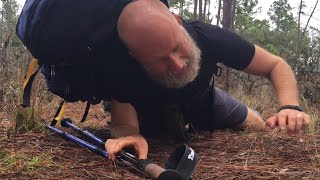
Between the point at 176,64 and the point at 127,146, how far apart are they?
45 centimetres

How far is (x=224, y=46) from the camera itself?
2.55 meters

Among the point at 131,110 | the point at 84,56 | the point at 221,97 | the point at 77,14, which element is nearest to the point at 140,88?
the point at 131,110

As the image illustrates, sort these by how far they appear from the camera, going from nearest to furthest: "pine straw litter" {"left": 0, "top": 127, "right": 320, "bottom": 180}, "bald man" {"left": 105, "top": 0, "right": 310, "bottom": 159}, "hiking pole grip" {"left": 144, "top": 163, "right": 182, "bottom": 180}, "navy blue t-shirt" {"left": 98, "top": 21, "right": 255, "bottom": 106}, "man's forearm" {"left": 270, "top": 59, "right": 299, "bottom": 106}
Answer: "hiking pole grip" {"left": 144, "top": 163, "right": 182, "bottom": 180} → "pine straw litter" {"left": 0, "top": 127, "right": 320, "bottom": 180} → "bald man" {"left": 105, "top": 0, "right": 310, "bottom": 159} → "navy blue t-shirt" {"left": 98, "top": 21, "right": 255, "bottom": 106} → "man's forearm" {"left": 270, "top": 59, "right": 299, "bottom": 106}

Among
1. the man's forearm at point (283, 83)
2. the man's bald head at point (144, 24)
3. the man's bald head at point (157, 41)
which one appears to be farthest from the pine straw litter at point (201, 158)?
the man's bald head at point (144, 24)

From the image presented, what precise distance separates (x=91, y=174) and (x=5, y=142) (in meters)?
0.84

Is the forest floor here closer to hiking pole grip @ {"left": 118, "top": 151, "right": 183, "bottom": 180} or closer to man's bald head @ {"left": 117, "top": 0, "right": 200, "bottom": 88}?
hiking pole grip @ {"left": 118, "top": 151, "right": 183, "bottom": 180}

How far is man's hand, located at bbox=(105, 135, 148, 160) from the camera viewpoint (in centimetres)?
212

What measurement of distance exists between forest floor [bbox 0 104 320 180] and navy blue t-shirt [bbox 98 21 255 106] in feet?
1.00

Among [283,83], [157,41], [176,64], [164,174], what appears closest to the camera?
[164,174]

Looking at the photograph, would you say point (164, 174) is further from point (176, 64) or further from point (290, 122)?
point (290, 122)

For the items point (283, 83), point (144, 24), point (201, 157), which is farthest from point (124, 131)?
point (283, 83)

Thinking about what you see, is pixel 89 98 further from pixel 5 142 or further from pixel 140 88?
pixel 5 142

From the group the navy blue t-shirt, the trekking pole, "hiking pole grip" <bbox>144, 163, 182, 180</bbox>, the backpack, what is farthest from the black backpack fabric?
"hiking pole grip" <bbox>144, 163, 182, 180</bbox>

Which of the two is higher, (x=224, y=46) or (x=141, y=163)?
(x=224, y=46)
